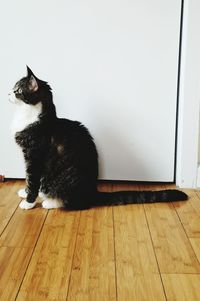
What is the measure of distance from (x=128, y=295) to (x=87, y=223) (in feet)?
1.78

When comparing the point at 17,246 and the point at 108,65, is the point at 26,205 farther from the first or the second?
the point at 108,65

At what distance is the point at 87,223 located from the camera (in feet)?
5.39

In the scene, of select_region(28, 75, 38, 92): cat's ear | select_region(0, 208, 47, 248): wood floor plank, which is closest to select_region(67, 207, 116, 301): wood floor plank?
select_region(0, 208, 47, 248): wood floor plank

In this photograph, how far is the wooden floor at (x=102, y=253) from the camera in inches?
45.9

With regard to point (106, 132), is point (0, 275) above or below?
below

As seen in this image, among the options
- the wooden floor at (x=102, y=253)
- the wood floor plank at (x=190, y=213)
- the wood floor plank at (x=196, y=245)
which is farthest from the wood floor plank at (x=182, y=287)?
the wood floor plank at (x=190, y=213)

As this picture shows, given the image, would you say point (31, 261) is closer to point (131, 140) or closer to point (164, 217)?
point (164, 217)

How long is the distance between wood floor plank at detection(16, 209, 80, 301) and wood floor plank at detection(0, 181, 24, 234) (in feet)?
0.71

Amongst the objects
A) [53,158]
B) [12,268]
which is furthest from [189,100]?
[12,268]

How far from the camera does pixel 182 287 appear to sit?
1.19 metres

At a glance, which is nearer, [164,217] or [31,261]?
[31,261]

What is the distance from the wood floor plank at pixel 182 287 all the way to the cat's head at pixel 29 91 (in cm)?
103

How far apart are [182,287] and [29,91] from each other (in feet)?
3.69

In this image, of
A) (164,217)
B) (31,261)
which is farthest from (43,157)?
(164,217)
